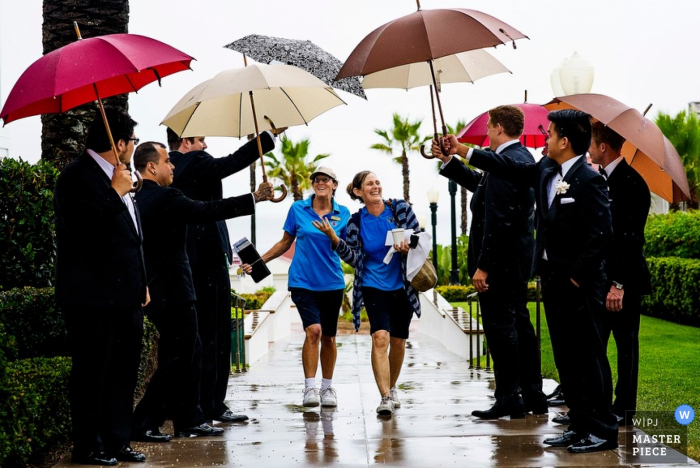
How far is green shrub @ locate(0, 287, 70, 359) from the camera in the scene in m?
7.42

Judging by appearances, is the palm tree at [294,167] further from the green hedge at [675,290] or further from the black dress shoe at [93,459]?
the black dress shoe at [93,459]

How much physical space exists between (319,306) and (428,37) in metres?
3.04

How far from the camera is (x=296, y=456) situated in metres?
6.64

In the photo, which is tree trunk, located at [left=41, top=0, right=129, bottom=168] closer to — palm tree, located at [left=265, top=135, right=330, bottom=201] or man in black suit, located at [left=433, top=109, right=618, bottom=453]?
man in black suit, located at [left=433, top=109, right=618, bottom=453]

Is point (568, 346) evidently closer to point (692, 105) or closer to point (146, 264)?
point (146, 264)

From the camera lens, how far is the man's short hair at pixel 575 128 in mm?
6590

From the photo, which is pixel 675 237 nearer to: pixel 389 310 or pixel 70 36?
pixel 389 310

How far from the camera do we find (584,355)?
646cm

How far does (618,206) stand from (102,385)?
12.5 feet

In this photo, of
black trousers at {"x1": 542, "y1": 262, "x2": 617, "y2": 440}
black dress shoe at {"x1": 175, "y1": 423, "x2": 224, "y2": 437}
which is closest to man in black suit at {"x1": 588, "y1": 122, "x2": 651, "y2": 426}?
black trousers at {"x1": 542, "y1": 262, "x2": 617, "y2": 440}

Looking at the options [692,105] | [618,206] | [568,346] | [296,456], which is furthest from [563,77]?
[692,105]

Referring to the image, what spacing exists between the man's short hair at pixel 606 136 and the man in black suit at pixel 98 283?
3352 mm

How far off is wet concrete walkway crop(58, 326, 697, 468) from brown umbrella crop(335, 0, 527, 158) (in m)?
2.27

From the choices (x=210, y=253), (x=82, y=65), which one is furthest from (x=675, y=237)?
(x=82, y=65)
